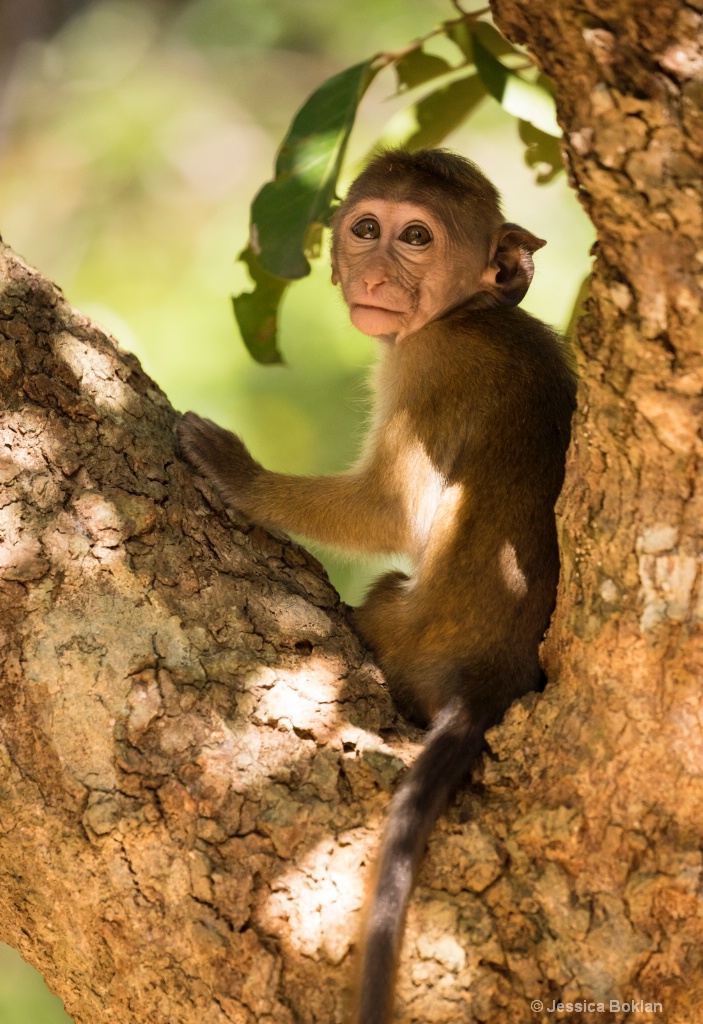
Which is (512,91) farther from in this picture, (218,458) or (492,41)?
(218,458)

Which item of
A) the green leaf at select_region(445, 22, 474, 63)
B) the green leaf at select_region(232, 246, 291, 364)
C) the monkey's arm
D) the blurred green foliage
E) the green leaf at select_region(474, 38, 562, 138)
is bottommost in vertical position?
the blurred green foliage

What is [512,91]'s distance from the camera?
16.5 ft

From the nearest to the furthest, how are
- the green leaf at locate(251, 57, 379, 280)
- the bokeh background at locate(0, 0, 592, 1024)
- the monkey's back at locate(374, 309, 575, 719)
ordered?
the monkey's back at locate(374, 309, 575, 719), the green leaf at locate(251, 57, 379, 280), the bokeh background at locate(0, 0, 592, 1024)

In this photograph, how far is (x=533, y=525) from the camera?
3824mm

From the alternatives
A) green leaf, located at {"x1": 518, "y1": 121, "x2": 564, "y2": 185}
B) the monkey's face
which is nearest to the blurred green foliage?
the monkey's face

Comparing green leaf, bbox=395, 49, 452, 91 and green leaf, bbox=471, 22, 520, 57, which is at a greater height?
green leaf, bbox=471, 22, 520, 57

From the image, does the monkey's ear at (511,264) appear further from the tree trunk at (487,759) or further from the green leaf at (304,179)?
the tree trunk at (487,759)

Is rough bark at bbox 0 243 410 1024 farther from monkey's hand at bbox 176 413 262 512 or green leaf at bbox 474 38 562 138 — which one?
green leaf at bbox 474 38 562 138

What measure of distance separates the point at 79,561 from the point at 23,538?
0.17m

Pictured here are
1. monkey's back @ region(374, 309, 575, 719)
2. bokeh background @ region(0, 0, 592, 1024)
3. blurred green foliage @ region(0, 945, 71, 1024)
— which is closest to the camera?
monkey's back @ region(374, 309, 575, 719)

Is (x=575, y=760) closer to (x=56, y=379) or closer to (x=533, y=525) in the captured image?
(x=533, y=525)

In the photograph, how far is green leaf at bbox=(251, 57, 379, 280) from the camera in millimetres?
4867

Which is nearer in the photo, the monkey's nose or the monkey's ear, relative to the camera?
the monkey's nose

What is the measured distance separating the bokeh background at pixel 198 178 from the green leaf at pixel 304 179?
11.9 feet
